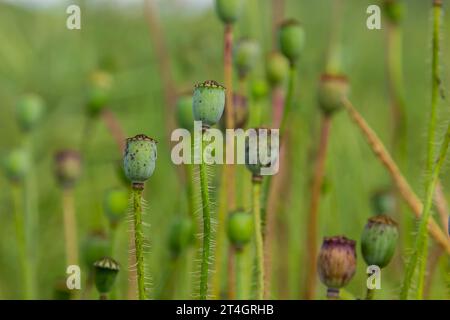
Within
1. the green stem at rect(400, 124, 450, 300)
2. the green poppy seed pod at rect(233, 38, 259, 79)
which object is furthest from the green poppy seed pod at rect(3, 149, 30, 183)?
the green stem at rect(400, 124, 450, 300)

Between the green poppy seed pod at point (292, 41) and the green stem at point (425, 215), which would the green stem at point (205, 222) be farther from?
the green poppy seed pod at point (292, 41)

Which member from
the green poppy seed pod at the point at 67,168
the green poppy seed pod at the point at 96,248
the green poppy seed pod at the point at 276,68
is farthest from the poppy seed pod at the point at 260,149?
the green poppy seed pod at the point at 67,168

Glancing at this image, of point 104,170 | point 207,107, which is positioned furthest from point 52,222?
point 207,107

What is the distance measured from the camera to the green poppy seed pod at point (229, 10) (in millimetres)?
928

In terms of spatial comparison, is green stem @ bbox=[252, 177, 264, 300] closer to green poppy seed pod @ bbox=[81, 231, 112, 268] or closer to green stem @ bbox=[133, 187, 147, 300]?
green stem @ bbox=[133, 187, 147, 300]

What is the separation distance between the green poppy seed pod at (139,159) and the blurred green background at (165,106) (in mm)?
453

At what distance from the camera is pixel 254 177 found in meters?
0.79

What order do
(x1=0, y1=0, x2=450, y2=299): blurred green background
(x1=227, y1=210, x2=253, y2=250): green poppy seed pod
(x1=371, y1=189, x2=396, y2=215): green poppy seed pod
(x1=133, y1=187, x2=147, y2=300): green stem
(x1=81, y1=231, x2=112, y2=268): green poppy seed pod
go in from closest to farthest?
1. (x1=133, y1=187, x2=147, y2=300): green stem
2. (x1=227, y1=210, x2=253, y2=250): green poppy seed pod
3. (x1=81, y1=231, x2=112, y2=268): green poppy seed pod
4. (x1=371, y1=189, x2=396, y2=215): green poppy seed pod
5. (x1=0, y1=0, x2=450, y2=299): blurred green background

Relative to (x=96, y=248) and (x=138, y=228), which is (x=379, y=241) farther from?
(x=96, y=248)

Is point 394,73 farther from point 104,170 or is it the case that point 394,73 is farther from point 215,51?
point 104,170

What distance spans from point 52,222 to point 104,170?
8.5 inches

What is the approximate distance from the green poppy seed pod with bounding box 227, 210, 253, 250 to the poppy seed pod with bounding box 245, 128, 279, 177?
10 centimetres

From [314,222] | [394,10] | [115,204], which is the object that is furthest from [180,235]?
[394,10]

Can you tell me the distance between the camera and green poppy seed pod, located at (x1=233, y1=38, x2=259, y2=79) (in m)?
1.05
